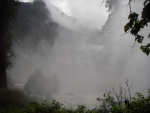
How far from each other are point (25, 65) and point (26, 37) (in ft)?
68.2

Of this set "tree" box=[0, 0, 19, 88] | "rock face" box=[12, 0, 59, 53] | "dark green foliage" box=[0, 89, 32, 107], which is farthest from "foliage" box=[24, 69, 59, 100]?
"rock face" box=[12, 0, 59, 53]

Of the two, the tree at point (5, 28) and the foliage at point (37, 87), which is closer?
the tree at point (5, 28)

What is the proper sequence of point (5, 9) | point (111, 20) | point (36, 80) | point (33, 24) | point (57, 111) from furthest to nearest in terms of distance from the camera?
point (33, 24) → point (111, 20) → point (36, 80) → point (5, 9) → point (57, 111)

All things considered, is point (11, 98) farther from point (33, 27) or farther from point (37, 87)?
point (33, 27)

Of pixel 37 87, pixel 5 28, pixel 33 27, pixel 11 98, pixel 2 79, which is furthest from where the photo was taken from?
pixel 33 27

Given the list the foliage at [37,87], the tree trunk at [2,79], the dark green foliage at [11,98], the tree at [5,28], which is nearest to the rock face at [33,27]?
the foliage at [37,87]

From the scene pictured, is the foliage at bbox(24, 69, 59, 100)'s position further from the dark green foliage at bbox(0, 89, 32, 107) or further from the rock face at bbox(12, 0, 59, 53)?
the rock face at bbox(12, 0, 59, 53)

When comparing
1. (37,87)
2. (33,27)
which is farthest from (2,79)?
(33,27)

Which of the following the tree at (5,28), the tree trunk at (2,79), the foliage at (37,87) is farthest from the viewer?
the foliage at (37,87)

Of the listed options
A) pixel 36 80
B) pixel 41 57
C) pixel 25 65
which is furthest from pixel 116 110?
pixel 41 57

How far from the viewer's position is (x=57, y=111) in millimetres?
7695

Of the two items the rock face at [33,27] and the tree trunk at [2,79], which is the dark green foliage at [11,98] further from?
the rock face at [33,27]

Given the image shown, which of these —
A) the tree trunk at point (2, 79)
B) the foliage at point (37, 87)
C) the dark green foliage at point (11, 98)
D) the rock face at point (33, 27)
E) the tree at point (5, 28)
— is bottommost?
the dark green foliage at point (11, 98)

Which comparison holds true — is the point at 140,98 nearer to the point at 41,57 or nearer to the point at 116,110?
the point at 116,110
